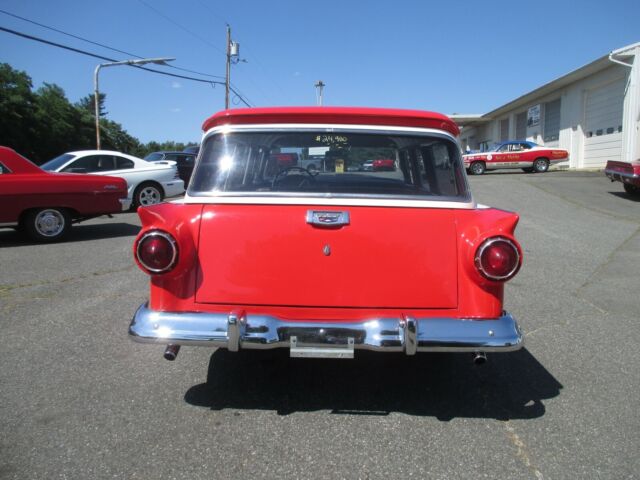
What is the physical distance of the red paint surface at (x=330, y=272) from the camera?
2.71 m

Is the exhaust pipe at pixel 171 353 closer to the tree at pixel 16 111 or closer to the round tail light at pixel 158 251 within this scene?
the round tail light at pixel 158 251

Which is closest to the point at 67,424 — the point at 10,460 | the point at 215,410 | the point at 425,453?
the point at 10,460

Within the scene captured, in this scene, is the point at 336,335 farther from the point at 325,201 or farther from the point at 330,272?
the point at 325,201

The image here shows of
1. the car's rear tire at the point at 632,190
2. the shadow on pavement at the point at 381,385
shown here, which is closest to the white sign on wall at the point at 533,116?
the car's rear tire at the point at 632,190

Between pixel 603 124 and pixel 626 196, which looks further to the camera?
pixel 603 124

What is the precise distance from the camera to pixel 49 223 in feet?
26.4

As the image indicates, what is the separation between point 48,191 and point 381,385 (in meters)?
6.76

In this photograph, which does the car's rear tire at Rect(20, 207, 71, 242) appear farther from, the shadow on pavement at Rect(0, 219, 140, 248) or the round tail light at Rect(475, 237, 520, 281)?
the round tail light at Rect(475, 237, 520, 281)

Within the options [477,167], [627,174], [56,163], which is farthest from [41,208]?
[477,167]

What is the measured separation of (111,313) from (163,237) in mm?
2238

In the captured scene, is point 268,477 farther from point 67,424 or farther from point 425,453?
point 67,424

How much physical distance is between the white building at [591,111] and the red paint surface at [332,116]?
17354 millimetres

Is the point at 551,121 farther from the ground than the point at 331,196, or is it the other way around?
the point at 551,121

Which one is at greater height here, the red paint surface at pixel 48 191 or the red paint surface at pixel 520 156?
the red paint surface at pixel 520 156
